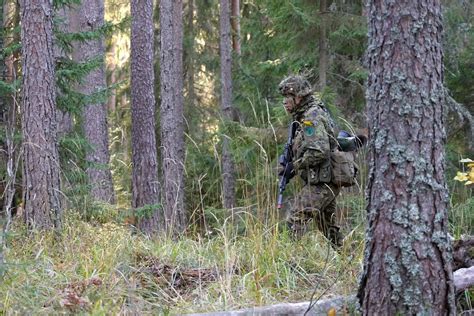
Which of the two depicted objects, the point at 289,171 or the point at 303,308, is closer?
the point at 303,308

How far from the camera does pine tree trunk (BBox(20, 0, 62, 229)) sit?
592 centimetres

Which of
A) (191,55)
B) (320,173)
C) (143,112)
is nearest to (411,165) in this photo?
(320,173)

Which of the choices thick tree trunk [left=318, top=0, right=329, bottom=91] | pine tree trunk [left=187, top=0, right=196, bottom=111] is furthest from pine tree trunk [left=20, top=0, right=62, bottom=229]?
pine tree trunk [left=187, top=0, right=196, bottom=111]

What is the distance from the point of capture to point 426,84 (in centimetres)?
333

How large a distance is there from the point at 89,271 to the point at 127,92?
1503cm

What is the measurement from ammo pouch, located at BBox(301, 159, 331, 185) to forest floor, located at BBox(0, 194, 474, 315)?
1.55ft

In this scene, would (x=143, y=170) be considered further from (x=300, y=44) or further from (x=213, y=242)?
(x=213, y=242)

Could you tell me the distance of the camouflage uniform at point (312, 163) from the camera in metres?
5.66

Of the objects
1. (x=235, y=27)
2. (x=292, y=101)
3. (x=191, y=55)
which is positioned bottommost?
(x=292, y=101)

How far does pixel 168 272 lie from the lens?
16.0 ft

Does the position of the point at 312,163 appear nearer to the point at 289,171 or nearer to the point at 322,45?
the point at 289,171

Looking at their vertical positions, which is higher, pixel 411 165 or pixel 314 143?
pixel 411 165

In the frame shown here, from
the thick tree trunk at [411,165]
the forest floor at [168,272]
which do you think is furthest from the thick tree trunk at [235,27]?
the thick tree trunk at [411,165]

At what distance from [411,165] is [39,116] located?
156 inches
